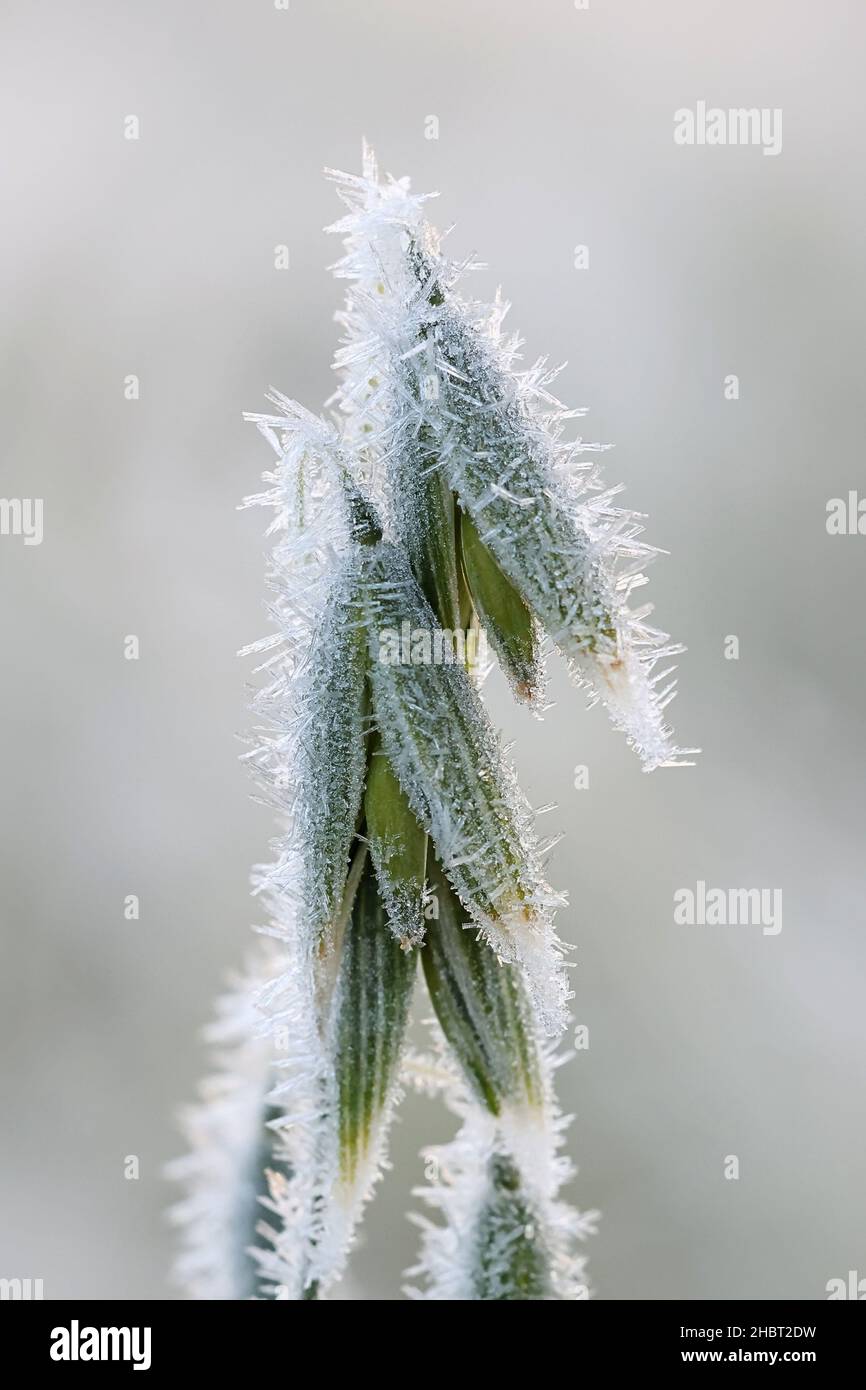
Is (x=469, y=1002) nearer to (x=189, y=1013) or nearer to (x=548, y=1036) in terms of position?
(x=548, y=1036)

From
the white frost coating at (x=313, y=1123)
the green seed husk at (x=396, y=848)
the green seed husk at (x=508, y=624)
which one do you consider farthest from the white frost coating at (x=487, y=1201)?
the green seed husk at (x=508, y=624)

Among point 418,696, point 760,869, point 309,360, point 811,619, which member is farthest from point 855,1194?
point 418,696

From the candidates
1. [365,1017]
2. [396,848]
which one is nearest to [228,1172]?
[365,1017]

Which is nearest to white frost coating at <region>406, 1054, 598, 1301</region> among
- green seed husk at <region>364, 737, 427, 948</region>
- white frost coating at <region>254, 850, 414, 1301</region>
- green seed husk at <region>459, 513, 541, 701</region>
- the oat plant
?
the oat plant

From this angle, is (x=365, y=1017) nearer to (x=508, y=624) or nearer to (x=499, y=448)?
(x=508, y=624)

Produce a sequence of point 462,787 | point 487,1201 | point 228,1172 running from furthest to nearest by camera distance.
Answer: point 228,1172, point 487,1201, point 462,787

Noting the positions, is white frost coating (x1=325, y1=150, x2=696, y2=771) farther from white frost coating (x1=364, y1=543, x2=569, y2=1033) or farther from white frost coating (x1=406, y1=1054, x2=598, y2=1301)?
white frost coating (x1=406, y1=1054, x2=598, y2=1301)
